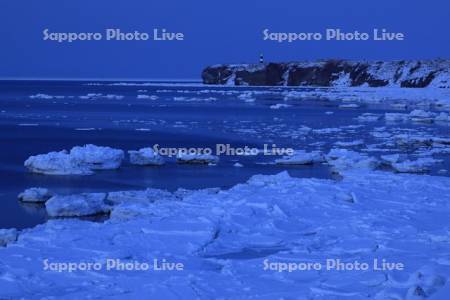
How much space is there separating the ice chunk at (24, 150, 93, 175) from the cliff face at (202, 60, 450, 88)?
221 feet

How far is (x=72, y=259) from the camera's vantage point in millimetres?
6070

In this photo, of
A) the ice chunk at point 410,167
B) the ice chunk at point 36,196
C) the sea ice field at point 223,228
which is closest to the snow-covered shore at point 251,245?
the sea ice field at point 223,228

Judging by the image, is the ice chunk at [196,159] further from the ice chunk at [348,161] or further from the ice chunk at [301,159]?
the ice chunk at [348,161]

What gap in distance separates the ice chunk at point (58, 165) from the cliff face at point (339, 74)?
67477 millimetres

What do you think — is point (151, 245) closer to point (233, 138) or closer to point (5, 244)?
point (5, 244)

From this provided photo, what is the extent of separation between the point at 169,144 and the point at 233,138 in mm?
2360

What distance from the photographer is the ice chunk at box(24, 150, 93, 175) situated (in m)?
13.0

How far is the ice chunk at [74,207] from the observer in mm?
9125

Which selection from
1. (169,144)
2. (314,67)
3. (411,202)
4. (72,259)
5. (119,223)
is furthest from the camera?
(314,67)

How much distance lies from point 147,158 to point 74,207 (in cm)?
565

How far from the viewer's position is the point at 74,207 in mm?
9133

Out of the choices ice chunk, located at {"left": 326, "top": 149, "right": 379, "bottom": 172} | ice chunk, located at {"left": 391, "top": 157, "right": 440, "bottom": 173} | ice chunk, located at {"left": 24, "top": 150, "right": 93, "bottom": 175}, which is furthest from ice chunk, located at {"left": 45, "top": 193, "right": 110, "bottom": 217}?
ice chunk, located at {"left": 391, "top": 157, "right": 440, "bottom": 173}

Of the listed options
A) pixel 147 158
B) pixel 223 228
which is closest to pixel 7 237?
pixel 223 228

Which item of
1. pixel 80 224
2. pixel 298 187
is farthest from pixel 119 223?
pixel 298 187
